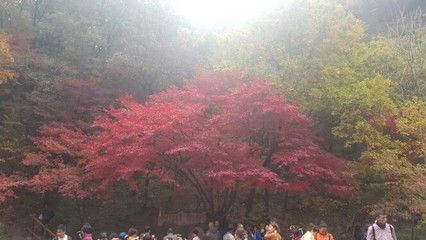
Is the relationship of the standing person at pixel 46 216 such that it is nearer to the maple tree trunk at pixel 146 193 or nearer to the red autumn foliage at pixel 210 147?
the red autumn foliage at pixel 210 147

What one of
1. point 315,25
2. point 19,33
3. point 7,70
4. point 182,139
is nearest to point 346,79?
point 315,25

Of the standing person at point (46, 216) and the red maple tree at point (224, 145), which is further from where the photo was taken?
the standing person at point (46, 216)

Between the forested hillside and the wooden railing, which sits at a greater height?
the forested hillside

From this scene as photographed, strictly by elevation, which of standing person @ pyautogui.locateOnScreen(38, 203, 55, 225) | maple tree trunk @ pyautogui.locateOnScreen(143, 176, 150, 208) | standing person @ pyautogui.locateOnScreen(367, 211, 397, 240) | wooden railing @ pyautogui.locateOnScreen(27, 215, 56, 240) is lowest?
standing person @ pyautogui.locateOnScreen(367, 211, 397, 240)

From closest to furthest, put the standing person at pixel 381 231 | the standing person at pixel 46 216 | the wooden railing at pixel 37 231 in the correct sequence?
the standing person at pixel 381 231 → the wooden railing at pixel 37 231 → the standing person at pixel 46 216

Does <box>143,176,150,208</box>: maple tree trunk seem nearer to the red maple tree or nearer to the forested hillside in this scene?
the forested hillside

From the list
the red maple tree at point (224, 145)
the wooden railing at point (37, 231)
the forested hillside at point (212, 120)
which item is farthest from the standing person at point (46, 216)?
the red maple tree at point (224, 145)

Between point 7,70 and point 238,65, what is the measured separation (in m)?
9.80

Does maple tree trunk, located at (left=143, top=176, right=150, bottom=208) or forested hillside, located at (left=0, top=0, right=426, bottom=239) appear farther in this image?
maple tree trunk, located at (left=143, top=176, right=150, bottom=208)

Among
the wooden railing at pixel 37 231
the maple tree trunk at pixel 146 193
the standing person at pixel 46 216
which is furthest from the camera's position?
the maple tree trunk at pixel 146 193

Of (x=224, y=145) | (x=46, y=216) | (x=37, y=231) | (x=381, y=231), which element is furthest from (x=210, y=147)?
(x=37, y=231)

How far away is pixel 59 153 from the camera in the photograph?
18500mm

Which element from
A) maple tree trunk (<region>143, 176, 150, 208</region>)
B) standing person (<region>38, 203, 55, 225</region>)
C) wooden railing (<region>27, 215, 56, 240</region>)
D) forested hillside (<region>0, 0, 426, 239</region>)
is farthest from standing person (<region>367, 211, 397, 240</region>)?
standing person (<region>38, 203, 55, 225</region>)

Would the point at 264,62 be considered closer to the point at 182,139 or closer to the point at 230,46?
the point at 230,46
